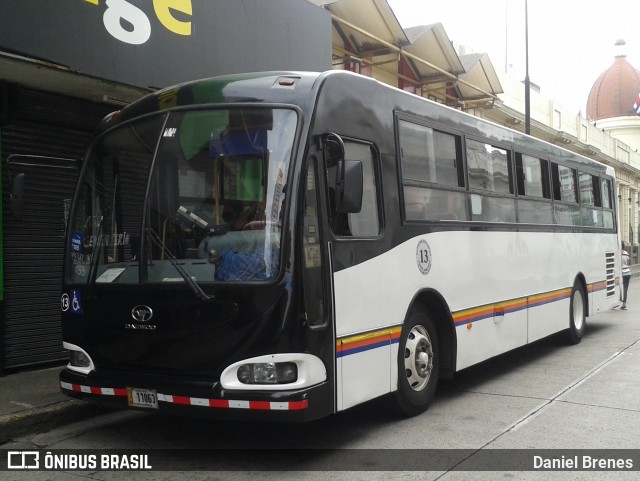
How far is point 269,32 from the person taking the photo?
34.6ft

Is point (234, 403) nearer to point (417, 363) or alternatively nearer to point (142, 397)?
point (142, 397)

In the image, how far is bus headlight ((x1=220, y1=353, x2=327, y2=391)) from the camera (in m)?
4.99

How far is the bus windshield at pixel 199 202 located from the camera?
17.0 ft

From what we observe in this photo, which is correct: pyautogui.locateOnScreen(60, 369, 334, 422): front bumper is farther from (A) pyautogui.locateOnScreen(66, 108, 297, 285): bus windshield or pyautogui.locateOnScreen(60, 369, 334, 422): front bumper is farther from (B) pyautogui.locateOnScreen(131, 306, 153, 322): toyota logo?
(A) pyautogui.locateOnScreen(66, 108, 297, 285): bus windshield

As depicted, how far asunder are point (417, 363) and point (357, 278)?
1.42 meters

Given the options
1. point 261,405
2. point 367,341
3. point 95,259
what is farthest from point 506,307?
point 95,259

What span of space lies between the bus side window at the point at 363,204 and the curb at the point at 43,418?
3.26m

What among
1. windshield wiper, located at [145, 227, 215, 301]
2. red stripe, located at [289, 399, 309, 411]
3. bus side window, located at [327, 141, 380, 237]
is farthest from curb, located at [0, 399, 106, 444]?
bus side window, located at [327, 141, 380, 237]

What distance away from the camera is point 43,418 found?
6508 millimetres

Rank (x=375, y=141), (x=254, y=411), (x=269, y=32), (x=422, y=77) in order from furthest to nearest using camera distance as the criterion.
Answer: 1. (x=422, y=77)
2. (x=269, y=32)
3. (x=375, y=141)
4. (x=254, y=411)

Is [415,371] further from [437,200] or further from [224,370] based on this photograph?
[224,370]

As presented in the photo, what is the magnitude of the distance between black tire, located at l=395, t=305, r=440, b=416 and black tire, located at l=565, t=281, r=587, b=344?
511cm

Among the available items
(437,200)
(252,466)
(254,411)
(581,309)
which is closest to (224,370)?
(254,411)

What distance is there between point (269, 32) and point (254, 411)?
7076 mm
